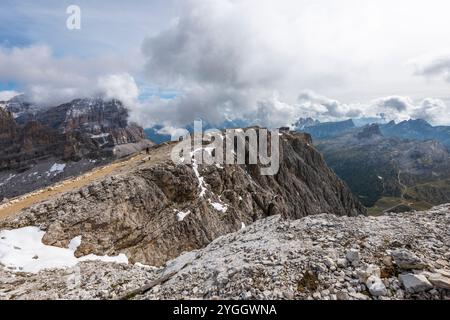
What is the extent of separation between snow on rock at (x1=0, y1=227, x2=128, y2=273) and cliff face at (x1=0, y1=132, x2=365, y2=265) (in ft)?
2.79

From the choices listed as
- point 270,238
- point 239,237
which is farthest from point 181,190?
point 270,238

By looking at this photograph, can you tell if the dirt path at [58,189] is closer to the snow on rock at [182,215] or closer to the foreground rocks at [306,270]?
the snow on rock at [182,215]

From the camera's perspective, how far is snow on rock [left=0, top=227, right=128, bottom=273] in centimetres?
2425

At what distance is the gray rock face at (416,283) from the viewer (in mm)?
12359

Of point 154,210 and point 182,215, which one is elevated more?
point 154,210

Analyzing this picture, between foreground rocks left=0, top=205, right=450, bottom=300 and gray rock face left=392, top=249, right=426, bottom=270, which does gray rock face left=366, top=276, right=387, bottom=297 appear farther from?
gray rock face left=392, top=249, right=426, bottom=270

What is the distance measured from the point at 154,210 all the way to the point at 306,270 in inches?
1474

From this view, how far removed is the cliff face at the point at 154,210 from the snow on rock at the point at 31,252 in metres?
0.85

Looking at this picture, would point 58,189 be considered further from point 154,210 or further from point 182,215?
point 182,215

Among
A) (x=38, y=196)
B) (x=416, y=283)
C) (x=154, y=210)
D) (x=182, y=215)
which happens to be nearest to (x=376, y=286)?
(x=416, y=283)

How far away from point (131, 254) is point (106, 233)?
429cm

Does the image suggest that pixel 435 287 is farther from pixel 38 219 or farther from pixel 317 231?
pixel 38 219

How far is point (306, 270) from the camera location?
47.4 ft

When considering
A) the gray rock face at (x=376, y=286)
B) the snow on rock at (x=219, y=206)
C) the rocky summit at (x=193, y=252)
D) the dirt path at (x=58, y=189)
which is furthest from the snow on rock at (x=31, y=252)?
the snow on rock at (x=219, y=206)
